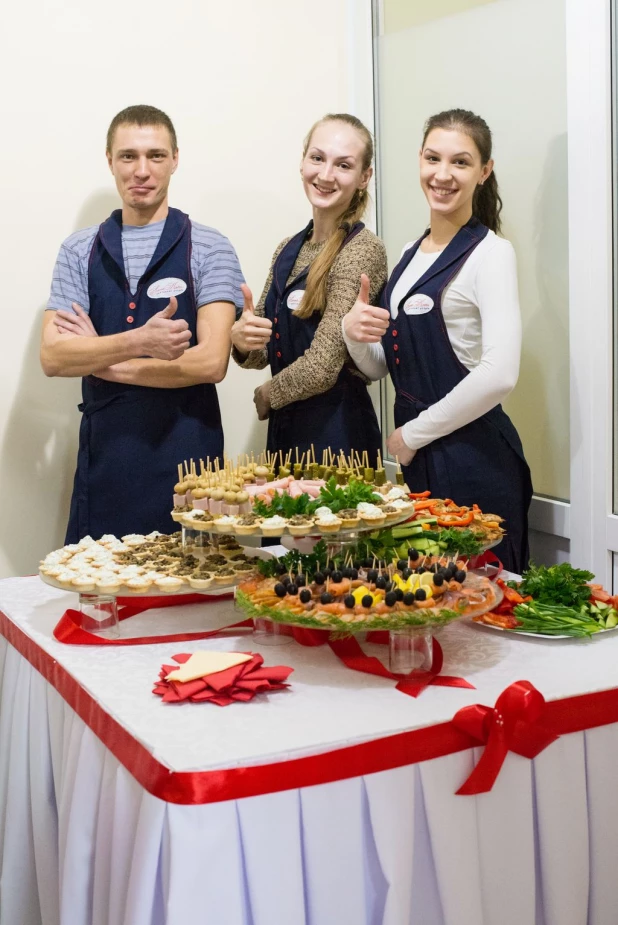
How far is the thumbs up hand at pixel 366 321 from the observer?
252cm

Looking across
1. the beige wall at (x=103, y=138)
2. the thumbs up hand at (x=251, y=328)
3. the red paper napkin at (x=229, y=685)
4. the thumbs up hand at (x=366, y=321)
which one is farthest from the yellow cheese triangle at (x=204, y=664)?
the beige wall at (x=103, y=138)

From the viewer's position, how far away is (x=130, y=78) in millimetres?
3381

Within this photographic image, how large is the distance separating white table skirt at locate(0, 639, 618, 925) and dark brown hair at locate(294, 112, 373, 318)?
147 cm

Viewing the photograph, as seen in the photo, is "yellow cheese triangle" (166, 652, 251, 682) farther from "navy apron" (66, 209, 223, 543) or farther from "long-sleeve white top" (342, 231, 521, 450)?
"navy apron" (66, 209, 223, 543)

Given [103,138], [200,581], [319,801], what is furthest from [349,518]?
[103,138]

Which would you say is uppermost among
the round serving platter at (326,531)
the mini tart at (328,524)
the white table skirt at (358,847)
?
the mini tart at (328,524)

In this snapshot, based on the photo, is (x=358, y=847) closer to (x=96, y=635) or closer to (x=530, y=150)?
(x=96, y=635)

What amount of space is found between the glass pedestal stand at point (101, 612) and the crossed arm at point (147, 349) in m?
0.98

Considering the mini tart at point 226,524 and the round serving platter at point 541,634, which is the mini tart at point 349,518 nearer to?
the mini tart at point 226,524

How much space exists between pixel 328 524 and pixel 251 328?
110 centimetres

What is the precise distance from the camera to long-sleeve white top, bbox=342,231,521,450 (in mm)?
2375

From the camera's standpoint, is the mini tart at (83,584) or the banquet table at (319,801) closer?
the banquet table at (319,801)

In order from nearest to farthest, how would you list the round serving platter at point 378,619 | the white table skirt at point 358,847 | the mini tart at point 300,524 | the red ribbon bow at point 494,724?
the white table skirt at point 358,847 < the red ribbon bow at point 494,724 < the round serving platter at point 378,619 < the mini tart at point 300,524

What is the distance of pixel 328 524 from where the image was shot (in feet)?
5.57
